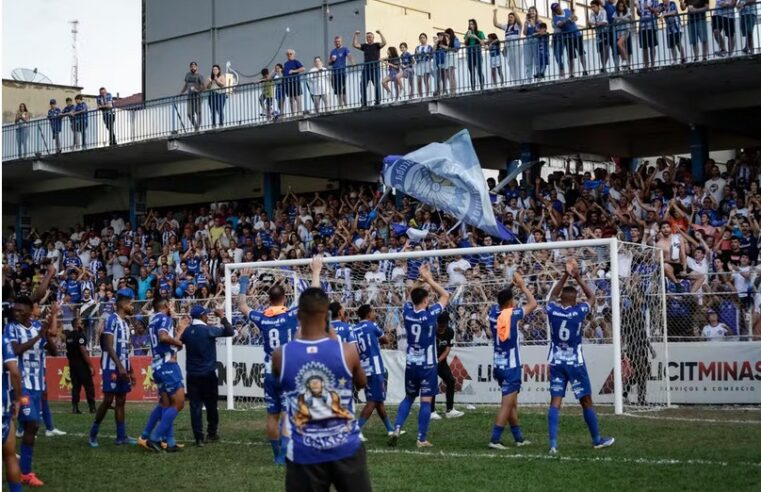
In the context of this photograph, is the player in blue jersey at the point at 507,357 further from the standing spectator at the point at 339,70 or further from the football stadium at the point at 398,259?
the standing spectator at the point at 339,70

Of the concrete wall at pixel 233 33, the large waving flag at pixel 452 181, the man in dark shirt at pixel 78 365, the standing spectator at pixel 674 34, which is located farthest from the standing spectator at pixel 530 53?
the man in dark shirt at pixel 78 365

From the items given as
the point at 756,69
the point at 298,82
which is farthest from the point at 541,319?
the point at 298,82

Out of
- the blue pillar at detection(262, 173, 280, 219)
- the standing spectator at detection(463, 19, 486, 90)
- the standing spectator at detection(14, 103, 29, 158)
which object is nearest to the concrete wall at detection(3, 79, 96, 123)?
the standing spectator at detection(14, 103, 29, 158)

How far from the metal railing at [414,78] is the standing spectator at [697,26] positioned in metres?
0.02

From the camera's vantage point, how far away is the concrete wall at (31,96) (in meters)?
46.4

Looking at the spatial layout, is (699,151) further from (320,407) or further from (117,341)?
(320,407)

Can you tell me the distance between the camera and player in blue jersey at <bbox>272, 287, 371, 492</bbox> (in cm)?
743

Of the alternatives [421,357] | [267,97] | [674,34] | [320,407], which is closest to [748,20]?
[674,34]

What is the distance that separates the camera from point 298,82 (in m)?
29.2

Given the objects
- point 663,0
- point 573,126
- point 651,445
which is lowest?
point 651,445

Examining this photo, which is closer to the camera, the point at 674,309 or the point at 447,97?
the point at 674,309

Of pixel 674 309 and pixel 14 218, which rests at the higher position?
pixel 14 218

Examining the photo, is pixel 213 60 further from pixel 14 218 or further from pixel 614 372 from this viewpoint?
pixel 614 372

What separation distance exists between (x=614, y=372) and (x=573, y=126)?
37.0 feet
